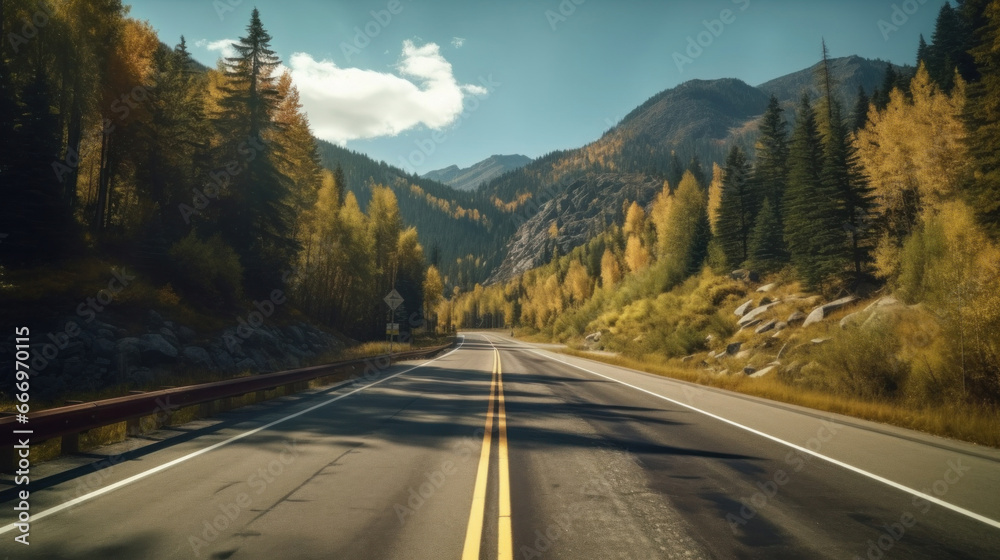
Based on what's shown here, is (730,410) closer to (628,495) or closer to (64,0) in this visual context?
(628,495)

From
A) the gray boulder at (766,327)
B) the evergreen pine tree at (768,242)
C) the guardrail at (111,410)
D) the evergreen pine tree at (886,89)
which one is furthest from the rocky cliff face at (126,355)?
the evergreen pine tree at (886,89)

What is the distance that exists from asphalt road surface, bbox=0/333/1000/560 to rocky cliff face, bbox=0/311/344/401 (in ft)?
29.2

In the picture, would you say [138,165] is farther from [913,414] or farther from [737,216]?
[737,216]

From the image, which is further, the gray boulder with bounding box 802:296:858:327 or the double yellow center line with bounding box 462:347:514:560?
the gray boulder with bounding box 802:296:858:327

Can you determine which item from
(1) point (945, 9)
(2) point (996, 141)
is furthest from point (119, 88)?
(1) point (945, 9)

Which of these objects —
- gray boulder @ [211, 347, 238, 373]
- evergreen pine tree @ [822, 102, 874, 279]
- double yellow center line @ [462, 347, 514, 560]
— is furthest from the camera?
evergreen pine tree @ [822, 102, 874, 279]

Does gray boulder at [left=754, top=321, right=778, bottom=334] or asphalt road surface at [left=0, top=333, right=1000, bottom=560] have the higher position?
gray boulder at [left=754, top=321, right=778, bottom=334]

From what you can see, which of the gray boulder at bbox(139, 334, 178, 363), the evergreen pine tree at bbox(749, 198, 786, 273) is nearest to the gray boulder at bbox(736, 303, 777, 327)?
the evergreen pine tree at bbox(749, 198, 786, 273)

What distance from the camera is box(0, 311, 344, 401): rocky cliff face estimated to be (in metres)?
15.7

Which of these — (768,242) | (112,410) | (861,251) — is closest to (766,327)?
(861,251)

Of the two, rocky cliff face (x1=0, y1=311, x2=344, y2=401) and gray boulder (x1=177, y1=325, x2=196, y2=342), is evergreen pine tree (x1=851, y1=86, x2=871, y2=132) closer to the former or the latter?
rocky cliff face (x1=0, y1=311, x2=344, y2=401)

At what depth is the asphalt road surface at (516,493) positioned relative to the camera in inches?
152

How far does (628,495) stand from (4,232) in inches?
1002

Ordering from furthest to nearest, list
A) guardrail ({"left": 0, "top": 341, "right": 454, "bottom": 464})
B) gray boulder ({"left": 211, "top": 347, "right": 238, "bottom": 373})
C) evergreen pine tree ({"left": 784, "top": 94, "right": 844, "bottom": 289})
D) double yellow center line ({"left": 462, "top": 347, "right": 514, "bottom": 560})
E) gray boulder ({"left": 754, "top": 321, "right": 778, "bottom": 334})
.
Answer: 1. evergreen pine tree ({"left": 784, "top": 94, "right": 844, "bottom": 289})
2. gray boulder ({"left": 754, "top": 321, "right": 778, "bottom": 334})
3. gray boulder ({"left": 211, "top": 347, "right": 238, "bottom": 373})
4. guardrail ({"left": 0, "top": 341, "right": 454, "bottom": 464})
5. double yellow center line ({"left": 462, "top": 347, "right": 514, "bottom": 560})
